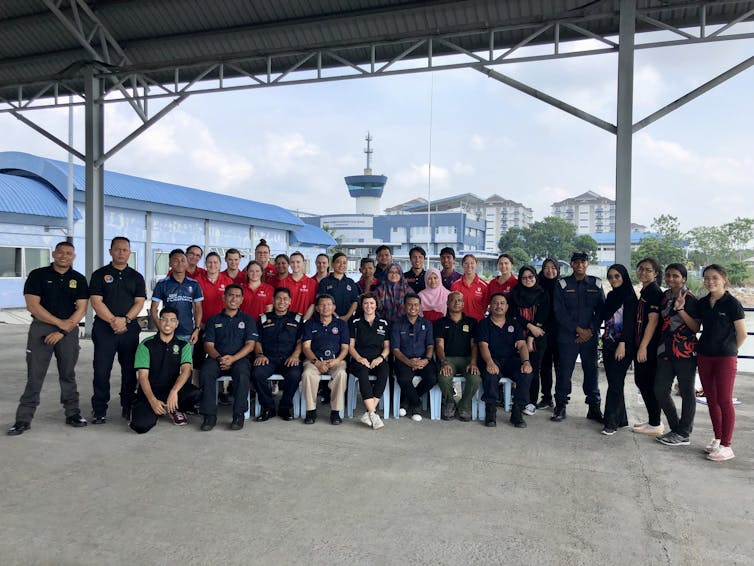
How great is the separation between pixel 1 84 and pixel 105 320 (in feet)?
21.0

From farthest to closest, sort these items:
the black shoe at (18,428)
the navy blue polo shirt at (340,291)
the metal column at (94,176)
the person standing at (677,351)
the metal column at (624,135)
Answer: the metal column at (94,176) < the metal column at (624,135) < the navy blue polo shirt at (340,291) < the black shoe at (18,428) < the person standing at (677,351)

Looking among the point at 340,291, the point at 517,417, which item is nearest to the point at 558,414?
the point at 517,417

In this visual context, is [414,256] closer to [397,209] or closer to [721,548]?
[721,548]

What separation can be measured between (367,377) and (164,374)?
65.0 inches

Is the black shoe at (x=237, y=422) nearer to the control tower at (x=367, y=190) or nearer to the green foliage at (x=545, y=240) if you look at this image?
the green foliage at (x=545, y=240)

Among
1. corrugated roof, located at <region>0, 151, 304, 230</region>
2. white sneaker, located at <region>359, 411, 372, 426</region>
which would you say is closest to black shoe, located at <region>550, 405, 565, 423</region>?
white sneaker, located at <region>359, 411, 372, 426</region>

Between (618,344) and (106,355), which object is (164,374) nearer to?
(106,355)

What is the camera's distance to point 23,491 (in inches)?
124

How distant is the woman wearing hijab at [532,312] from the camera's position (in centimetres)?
492

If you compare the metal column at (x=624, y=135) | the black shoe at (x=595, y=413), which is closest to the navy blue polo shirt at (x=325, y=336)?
the black shoe at (x=595, y=413)

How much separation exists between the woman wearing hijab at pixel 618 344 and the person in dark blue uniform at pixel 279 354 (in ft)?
8.35

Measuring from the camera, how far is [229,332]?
475 cm

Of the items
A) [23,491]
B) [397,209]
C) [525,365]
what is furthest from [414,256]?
[397,209]

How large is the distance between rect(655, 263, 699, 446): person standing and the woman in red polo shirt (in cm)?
159
